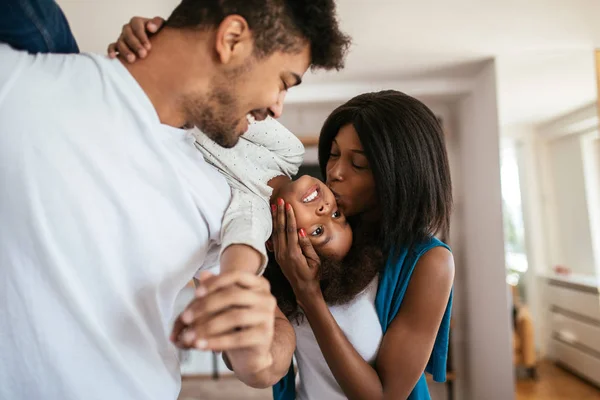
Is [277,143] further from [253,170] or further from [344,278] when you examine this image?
[344,278]

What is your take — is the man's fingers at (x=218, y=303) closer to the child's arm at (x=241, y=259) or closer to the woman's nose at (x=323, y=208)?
the child's arm at (x=241, y=259)

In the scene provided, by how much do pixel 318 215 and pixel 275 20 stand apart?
0.38 m

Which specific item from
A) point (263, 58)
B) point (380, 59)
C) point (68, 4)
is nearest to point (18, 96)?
point (263, 58)

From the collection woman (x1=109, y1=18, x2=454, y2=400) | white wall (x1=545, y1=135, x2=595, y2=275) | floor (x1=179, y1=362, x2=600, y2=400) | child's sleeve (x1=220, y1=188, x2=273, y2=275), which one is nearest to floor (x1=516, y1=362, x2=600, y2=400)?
floor (x1=179, y1=362, x2=600, y2=400)

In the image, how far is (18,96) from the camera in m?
0.56

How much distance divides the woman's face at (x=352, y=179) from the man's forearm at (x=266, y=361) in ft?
0.97

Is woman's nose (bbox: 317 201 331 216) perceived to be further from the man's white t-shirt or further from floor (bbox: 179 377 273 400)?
floor (bbox: 179 377 273 400)

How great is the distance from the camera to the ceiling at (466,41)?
226cm

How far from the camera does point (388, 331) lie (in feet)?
2.98

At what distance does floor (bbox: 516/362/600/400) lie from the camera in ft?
9.89

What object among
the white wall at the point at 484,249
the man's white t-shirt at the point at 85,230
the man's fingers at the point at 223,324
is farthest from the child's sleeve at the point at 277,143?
the white wall at the point at 484,249

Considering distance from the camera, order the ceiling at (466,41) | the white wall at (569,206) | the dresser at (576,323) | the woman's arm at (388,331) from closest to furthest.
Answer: the woman's arm at (388,331) < the ceiling at (466,41) < the white wall at (569,206) < the dresser at (576,323)

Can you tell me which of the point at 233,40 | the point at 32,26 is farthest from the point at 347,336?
the point at 32,26

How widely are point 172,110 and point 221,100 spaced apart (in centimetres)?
7
